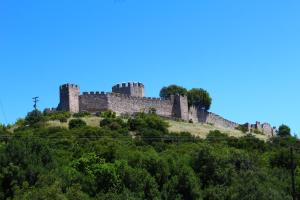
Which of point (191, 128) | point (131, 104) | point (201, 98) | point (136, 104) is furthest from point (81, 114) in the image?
point (201, 98)

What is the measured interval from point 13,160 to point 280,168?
2276cm

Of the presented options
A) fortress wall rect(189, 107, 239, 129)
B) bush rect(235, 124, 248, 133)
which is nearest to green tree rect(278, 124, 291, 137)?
bush rect(235, 124, 248, 133)

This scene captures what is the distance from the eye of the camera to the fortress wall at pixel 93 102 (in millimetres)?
84688

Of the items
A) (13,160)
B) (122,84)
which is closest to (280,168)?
(13,160)

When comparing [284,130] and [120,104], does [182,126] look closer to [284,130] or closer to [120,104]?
[120,104]

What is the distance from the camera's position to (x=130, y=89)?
93.4 meters

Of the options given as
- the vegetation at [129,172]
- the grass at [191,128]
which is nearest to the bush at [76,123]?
the vegetation at [129,172]

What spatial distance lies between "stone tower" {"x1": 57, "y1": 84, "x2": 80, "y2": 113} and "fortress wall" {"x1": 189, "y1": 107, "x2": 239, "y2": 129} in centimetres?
1810

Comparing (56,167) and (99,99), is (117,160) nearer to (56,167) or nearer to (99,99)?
(56,167)

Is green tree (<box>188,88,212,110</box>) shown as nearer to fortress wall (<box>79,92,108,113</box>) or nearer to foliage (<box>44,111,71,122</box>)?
fortress wall (<box>79,92,108,113</box>)

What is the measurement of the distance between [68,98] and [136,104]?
9.45 m

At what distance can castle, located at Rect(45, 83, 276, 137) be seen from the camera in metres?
83.9

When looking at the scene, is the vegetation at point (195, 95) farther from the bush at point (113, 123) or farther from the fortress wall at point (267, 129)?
the bush at point (113, 123)

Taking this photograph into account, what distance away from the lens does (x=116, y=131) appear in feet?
240
